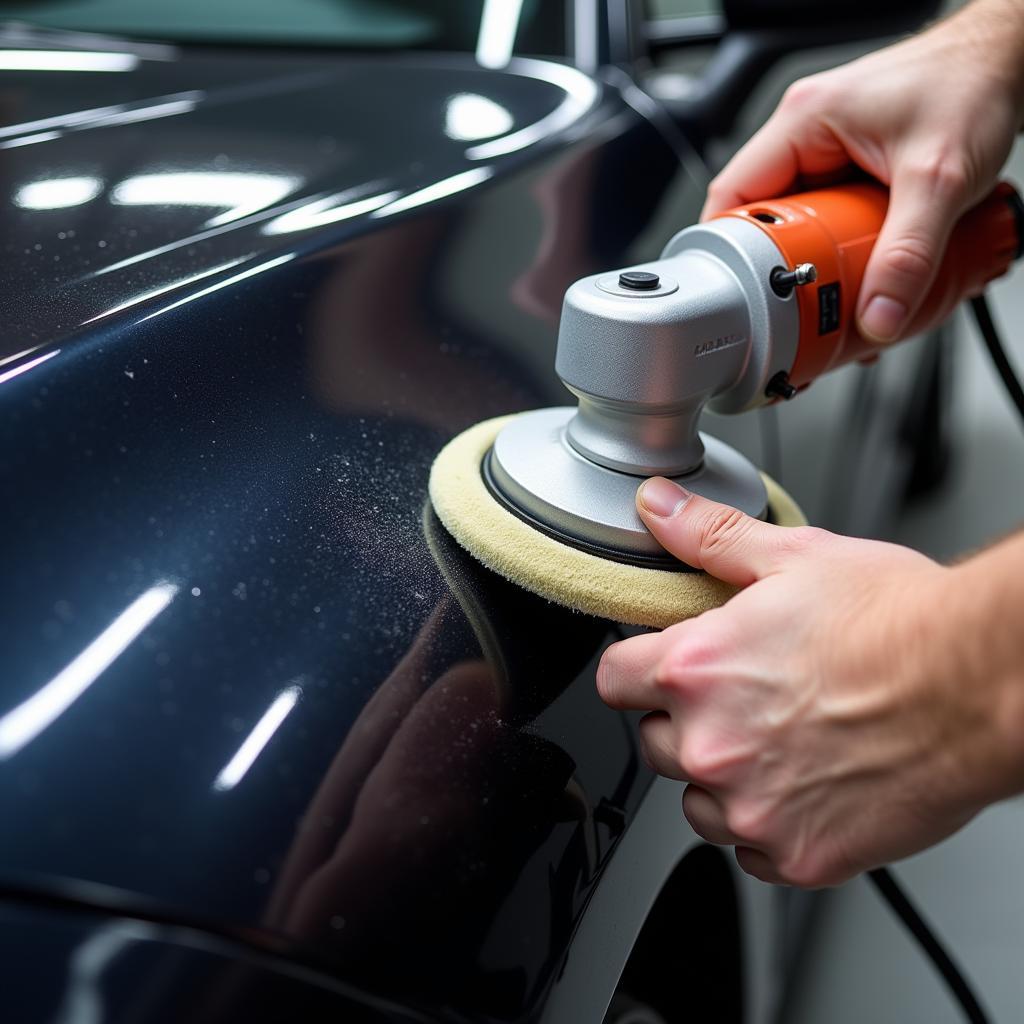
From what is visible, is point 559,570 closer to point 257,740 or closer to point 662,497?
point 662,497

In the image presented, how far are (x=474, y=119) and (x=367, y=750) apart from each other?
2.50ft

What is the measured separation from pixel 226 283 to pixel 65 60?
0.74m

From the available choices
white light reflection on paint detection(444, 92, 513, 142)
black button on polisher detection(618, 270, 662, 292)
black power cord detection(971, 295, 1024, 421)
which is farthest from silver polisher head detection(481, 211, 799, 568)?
black power cord detection(971, 295, 1024, 421)

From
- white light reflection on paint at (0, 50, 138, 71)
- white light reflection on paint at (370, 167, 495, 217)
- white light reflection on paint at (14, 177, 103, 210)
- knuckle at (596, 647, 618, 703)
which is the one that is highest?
white light reflection on paint at (0, 50, 138, 71)

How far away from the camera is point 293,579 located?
1.88ft

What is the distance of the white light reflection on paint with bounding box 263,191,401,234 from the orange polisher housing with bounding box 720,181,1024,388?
27cm

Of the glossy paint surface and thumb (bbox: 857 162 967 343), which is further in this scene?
thumb (bbox: 857 162 967 343)

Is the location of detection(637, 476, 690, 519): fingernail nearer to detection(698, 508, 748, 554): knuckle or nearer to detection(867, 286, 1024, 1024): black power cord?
detection(698, 508, 748, 554): knuckle

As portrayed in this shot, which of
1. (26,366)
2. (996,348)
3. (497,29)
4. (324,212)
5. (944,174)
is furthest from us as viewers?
(497,29)

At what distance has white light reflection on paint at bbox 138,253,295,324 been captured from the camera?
26.4 inches

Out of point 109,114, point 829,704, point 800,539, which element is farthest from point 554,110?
point 829,704

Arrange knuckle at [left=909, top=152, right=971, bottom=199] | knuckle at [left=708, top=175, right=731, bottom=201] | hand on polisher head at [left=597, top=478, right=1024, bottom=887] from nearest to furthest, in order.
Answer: hand on polisher head at [left=597, top=478, right=1024, bottom=887] → knuckle at [left=909, top=152, right=971, bottom=199] → knuckle at [left=708, top=175, right=731, bottom=201]

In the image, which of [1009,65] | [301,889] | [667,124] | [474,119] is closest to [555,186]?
Result: [474,119]

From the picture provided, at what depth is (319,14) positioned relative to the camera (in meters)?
1.47
